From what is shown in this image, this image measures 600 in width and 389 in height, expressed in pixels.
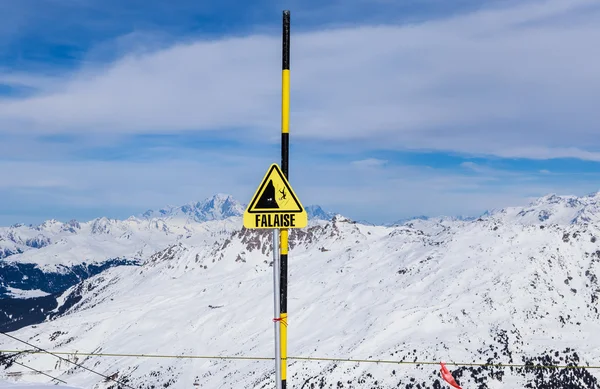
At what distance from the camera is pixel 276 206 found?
30.2 feet

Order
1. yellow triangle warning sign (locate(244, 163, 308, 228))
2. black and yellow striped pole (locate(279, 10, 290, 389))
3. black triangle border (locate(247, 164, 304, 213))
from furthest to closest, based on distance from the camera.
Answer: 1. black and yellow striped pole (locate(279, 10, 290, 389))
2. yellow triangle warning sign (locate(244, 163, 308, 228))
3. black triangle border (locate(247, 164, 304, 213))

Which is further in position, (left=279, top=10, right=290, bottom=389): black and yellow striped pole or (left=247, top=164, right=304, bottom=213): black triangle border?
(left=279, top=10, right=290, bottom=389): black and yellow striped pole

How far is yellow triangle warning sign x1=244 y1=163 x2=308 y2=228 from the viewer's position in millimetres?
9133

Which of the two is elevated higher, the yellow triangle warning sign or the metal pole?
the yellow triangle warning sign

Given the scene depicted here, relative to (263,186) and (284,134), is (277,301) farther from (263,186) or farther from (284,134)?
(284,134)

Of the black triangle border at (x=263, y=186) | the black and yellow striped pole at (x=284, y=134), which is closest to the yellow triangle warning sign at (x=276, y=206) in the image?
the black triangle border at (x=263, y=186)

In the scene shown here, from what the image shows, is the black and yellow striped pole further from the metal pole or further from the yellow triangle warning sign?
the yellow triangle warning sign

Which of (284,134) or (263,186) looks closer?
(263,186)

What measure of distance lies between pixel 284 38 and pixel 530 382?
4768 inches

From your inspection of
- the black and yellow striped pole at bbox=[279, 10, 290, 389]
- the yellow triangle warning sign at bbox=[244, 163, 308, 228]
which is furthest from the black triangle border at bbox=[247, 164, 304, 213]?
the black and yellow striped pole at bbox=[279, 10, 290, 389]

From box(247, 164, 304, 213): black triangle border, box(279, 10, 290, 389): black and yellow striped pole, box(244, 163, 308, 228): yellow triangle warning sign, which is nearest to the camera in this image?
box(247, 164, 304, 213): black triangle border

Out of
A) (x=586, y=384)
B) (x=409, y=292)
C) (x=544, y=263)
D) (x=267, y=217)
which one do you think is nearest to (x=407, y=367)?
(x=586, y=384)

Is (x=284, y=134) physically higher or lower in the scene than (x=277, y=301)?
higher

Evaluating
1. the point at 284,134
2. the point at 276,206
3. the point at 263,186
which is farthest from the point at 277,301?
the point at 284,134
